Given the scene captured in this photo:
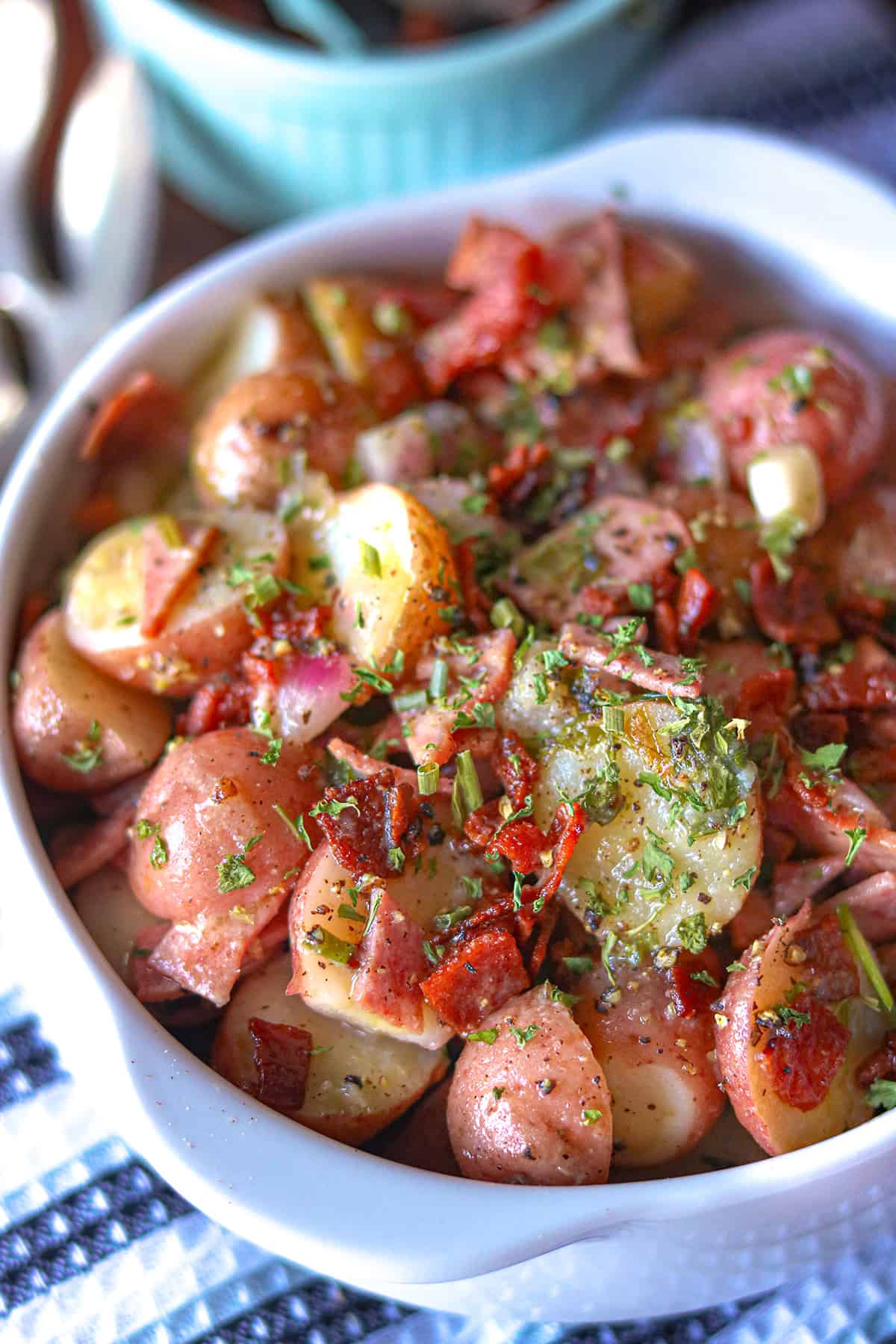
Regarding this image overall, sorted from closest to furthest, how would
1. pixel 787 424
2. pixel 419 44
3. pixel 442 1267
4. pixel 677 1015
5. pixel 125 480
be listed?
pixel 442 1267 → pixel 677 1015 → pixel 787 424 → pixel 125 480 → pixel 419 44

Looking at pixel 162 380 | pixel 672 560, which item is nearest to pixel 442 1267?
pixel 672 560

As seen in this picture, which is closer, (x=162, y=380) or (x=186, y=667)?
(x=186, y=667)

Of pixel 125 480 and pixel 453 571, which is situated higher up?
pixel 125 480

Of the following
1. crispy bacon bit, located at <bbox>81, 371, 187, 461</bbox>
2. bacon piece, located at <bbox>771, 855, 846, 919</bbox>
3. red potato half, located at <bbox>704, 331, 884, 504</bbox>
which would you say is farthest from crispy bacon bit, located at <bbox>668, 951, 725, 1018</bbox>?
crispy bacon bit, located at <bbox>81, 371, 187, 461</bbox>

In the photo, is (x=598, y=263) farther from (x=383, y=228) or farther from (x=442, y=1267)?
(x=442, y=1267)

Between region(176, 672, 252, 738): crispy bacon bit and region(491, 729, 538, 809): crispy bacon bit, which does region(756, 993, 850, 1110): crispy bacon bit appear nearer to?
region(491, 729, 538, 809): crispy bacon bit

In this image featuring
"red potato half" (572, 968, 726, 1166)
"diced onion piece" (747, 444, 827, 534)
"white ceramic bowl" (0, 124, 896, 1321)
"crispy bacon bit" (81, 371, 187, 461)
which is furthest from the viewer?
"crispy bacon bit" (81, 371, 187, 461)

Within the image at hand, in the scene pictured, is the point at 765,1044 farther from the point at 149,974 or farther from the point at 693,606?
the point at 149,974

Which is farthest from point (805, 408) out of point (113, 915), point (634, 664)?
point (113, 915)
